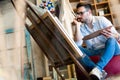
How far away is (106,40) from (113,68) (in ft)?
0.62

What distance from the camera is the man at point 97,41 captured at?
1.41m

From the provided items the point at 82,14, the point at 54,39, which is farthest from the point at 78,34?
the point at 54,39

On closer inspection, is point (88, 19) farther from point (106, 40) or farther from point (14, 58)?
point (14, 58)

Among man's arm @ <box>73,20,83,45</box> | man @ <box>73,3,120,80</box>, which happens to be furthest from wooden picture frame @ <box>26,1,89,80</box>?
man's arm @ <box>73,20,83,45</box>

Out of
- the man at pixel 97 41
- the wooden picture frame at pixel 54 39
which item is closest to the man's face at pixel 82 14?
the man at pixel 97 41

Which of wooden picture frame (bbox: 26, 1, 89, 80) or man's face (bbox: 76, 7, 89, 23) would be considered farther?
man's face (bbox: 76, 7, 89, 23)

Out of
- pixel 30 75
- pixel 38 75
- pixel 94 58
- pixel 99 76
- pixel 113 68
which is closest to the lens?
pixel 99 76

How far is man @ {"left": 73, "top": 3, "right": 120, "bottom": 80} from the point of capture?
1.41 meters

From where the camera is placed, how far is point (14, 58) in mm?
396

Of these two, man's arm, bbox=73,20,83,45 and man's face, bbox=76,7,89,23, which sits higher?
man's face, bbox=76,7,89,23

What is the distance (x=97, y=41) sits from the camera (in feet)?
5.41

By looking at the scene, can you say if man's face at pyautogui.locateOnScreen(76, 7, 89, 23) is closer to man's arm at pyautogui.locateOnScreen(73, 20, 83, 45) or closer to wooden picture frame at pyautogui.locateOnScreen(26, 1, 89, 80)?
man's arm at pyautogui.locateOnScreen(73, 20, 83, 45)

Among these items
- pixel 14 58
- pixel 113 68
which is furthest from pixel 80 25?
pixel 14 58

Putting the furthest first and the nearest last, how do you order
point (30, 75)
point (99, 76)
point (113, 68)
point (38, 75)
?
point (38, 75) < point (30, 75) < point (113, 68) < point (99, 76)
